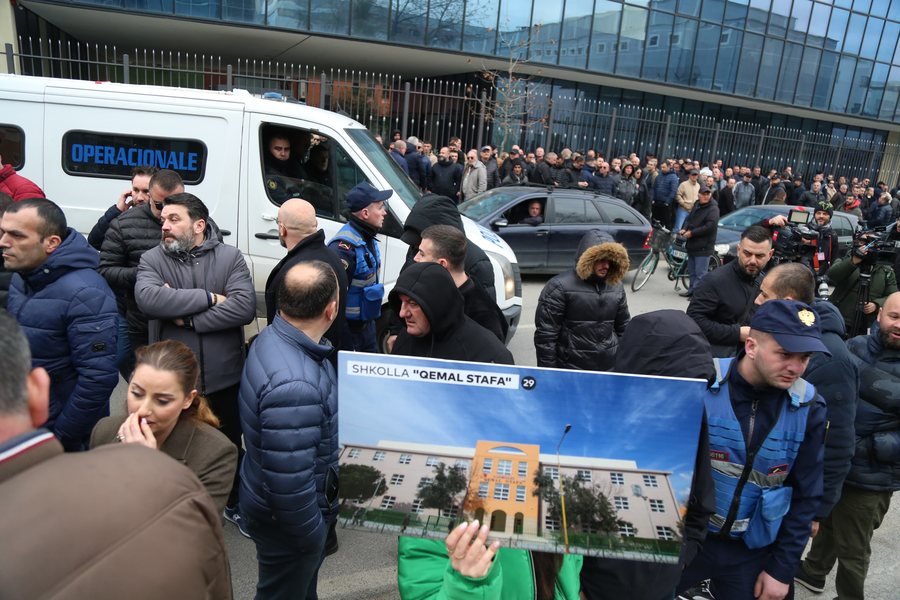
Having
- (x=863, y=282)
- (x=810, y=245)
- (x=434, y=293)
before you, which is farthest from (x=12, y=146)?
(x=863, y=282)

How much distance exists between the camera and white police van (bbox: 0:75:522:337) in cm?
589

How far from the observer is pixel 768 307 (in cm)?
241

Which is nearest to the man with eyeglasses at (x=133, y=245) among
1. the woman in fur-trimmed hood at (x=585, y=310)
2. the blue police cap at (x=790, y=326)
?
the woman in fur-trimmed hood at (x=585, y=310)

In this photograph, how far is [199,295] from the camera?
340cm

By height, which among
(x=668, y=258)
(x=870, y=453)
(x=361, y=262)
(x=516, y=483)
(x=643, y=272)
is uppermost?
(x=516, y=483)

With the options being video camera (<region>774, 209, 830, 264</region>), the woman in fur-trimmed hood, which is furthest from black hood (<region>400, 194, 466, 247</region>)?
video camera (<region>774, 209, 830, 264</region>)

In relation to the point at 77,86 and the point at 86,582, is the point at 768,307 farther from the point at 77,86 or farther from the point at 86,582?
the point at 77,86

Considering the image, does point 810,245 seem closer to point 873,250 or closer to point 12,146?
point 873,250

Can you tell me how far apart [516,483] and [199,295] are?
2510mm

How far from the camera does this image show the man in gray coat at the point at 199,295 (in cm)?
338

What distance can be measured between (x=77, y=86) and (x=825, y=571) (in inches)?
290

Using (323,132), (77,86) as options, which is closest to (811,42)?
(323,132)

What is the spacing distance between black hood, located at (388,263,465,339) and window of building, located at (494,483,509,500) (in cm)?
115

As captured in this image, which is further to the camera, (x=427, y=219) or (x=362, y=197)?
(x=427, y=219)
